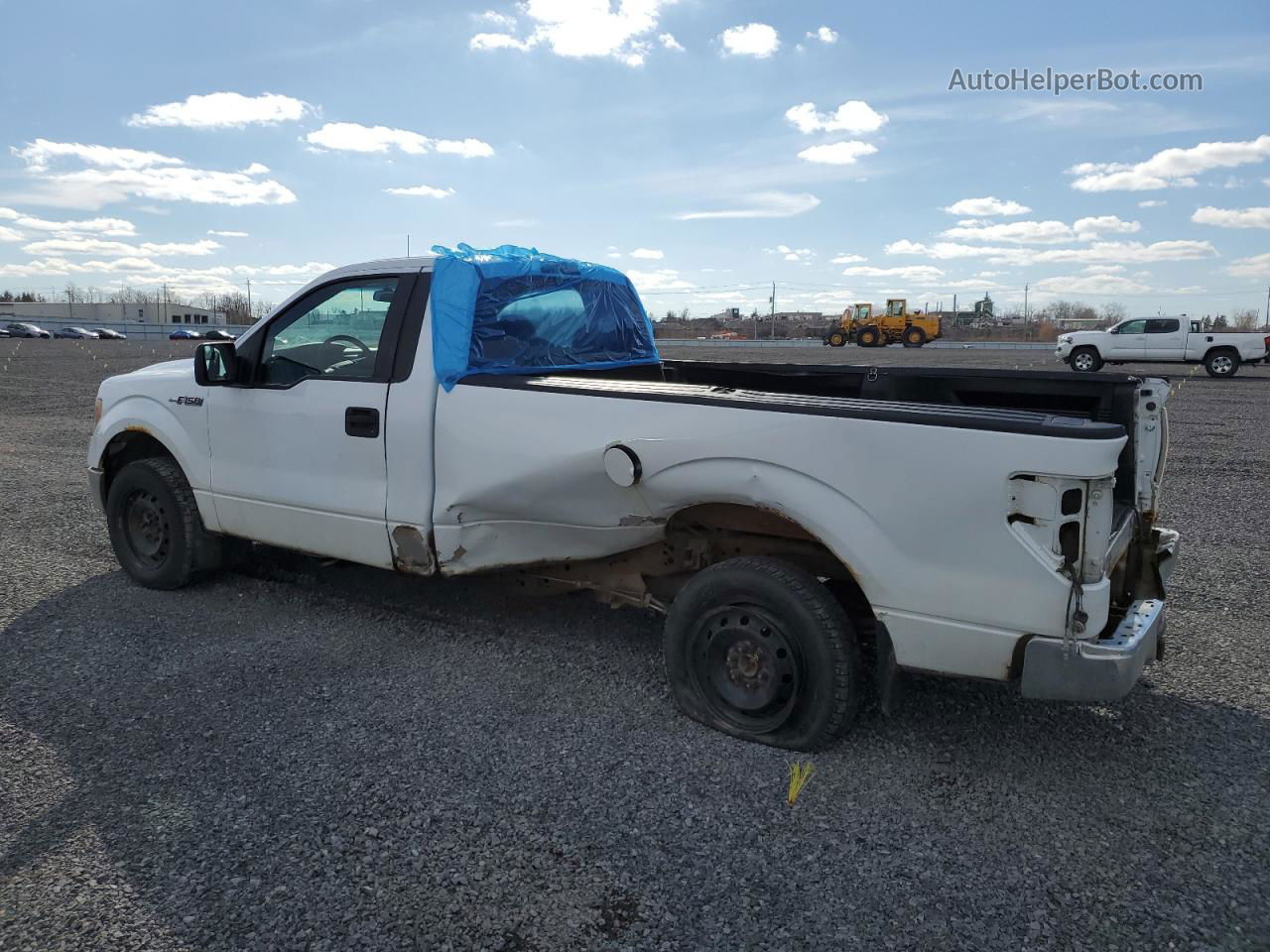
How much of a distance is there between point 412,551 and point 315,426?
2.81 feet

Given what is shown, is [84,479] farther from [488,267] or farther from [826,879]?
[826,879]

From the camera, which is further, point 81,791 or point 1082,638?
point 81,791

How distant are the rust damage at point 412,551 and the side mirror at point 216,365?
4.41ft

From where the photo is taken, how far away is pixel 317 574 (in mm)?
5746

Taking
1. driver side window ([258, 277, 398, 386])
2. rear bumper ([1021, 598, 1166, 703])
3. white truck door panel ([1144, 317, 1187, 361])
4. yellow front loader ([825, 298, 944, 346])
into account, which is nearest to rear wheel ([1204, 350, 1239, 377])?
white truck door panel ([1144, 317, 1187, 361])

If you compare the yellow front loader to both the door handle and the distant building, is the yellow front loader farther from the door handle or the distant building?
the distant building

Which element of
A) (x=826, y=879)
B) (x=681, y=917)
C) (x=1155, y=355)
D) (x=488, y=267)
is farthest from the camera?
(x=1155, y=355)

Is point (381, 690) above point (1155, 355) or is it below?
below

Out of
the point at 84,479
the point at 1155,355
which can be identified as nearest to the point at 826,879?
the point at 84,479

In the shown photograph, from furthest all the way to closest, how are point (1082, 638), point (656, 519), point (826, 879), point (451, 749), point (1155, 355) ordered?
point (1155, 355) → point (656, 519) → point (451, 749) → point (1082, 638) → point (826, 879)

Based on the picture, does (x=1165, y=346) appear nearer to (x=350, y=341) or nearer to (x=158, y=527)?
(x=350, y=341)

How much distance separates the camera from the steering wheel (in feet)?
15.0

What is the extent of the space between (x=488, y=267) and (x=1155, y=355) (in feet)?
91.5

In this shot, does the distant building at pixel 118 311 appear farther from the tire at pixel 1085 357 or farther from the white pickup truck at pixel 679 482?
the white pickup truck at pixel 679 482
